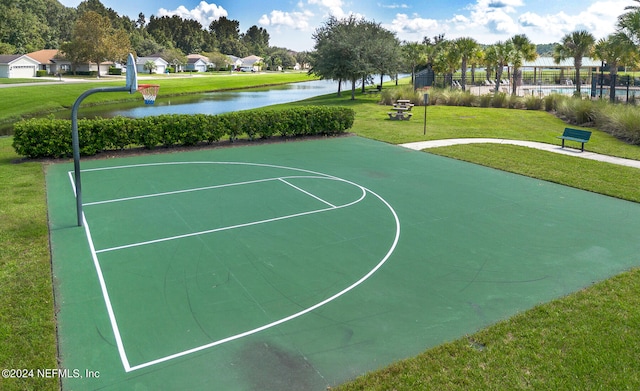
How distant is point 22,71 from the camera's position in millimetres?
73312

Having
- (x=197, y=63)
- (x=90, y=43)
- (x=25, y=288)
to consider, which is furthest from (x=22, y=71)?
(x=25, y=288)

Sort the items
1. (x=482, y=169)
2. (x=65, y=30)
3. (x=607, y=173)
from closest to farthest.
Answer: (x=607, y=173) < (x=482, y=169) < (x=65, y=30)

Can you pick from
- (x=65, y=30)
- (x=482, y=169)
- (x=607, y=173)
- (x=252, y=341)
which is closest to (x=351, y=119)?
(x=482, y=169)

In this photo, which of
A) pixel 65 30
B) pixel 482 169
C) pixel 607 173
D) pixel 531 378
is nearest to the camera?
pixel 531 378

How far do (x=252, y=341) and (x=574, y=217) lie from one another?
8.39m

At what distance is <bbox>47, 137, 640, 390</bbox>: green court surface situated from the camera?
5828 millimetres

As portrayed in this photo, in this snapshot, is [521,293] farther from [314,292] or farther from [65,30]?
[65,30]

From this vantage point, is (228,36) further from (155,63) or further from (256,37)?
(155,63)

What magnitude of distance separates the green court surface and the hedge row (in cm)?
271

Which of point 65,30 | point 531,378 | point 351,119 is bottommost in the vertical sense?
point 531,378

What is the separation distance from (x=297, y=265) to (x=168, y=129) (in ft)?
39.4

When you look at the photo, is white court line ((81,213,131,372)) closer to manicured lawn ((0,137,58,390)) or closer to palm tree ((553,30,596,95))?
manicured lawn ((0,137,58,390))

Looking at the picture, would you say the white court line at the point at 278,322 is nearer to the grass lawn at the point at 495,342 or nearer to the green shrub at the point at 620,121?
the grass lawn at the point at 495,342

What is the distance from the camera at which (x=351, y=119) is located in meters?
23.0
